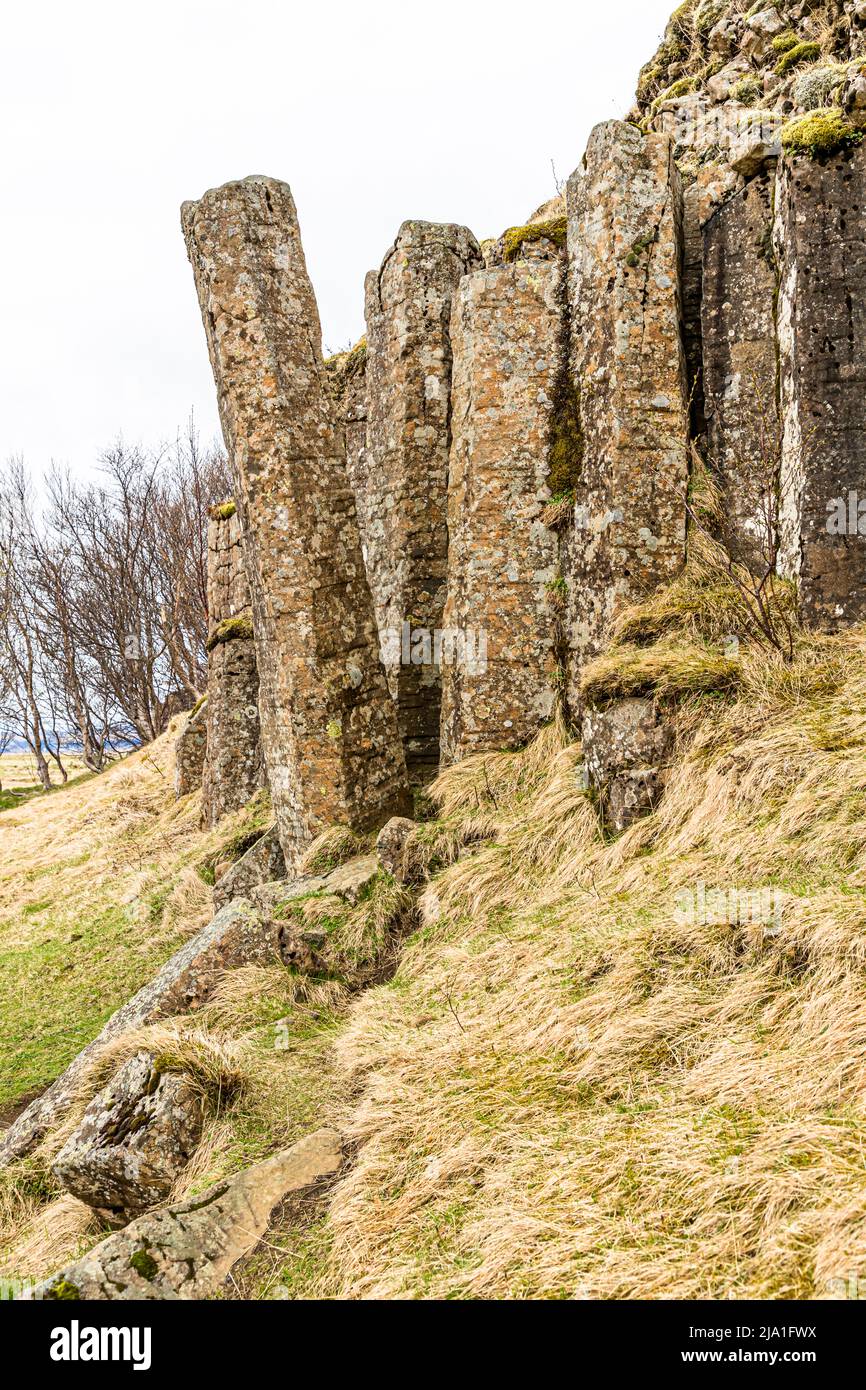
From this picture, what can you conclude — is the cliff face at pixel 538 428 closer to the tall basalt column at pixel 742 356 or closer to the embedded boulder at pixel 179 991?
the tall basalt column at pixel 742 356

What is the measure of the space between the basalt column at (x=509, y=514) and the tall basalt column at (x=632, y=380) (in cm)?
64

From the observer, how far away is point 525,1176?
335cm

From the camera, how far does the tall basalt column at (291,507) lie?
7309 mm

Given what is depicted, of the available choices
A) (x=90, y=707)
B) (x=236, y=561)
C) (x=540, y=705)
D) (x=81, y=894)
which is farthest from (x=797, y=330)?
(x=90, y=707)

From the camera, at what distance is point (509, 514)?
7715mm

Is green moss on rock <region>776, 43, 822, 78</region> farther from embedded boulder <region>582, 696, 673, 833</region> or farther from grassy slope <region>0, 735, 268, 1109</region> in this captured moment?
grassy slope <region>0, 735, 268, 1109</region>

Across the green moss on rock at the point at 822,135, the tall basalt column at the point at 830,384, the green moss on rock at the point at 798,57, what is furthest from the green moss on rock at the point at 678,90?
the tall basalt column at the point at 830,384

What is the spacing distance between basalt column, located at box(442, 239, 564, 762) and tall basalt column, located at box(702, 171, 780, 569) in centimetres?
138

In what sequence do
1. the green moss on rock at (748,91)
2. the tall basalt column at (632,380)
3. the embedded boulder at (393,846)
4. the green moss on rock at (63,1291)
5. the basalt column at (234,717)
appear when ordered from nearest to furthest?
the green moss on rock at (63,1291), the embedded boulder at (393,846), the tall basalt column at (632,380), the green moss on rock at (748,91), the basalt column at (234,717)

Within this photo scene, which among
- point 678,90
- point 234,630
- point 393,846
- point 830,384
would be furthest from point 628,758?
point 678,90

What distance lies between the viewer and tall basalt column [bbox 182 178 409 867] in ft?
24.0

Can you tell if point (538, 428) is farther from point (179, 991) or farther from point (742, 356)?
point (179, 991)

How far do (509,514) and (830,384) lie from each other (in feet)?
8.87
